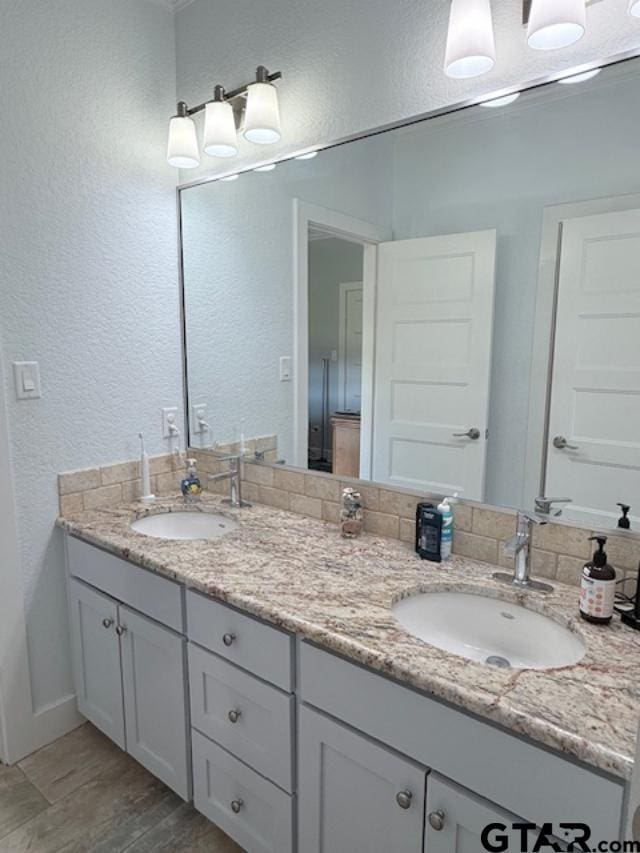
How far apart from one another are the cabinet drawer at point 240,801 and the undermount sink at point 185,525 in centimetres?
66

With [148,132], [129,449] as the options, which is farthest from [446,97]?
[129,449]

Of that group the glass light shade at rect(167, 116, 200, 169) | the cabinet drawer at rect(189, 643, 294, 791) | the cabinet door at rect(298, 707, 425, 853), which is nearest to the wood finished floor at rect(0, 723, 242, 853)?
the cabinet drawer at rect(189, 643, 294, 791)

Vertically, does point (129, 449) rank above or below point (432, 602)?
above

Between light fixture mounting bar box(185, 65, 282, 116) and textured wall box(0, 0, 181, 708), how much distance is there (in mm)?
174

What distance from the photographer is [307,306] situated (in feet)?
5.95

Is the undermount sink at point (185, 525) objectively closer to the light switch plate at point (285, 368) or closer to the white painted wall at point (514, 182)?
the light switch plate at point (285, 368)

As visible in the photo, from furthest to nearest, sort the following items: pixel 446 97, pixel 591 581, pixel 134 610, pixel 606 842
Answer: pixel 134 610 < pixel 446 97 < pixel 591 581 < pixel 606 842

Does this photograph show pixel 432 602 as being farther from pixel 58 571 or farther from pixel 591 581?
pixel 58 571

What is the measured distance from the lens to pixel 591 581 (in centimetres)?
104

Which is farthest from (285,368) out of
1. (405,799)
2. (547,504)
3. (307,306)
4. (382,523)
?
(405,799)

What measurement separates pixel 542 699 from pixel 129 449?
1630mm

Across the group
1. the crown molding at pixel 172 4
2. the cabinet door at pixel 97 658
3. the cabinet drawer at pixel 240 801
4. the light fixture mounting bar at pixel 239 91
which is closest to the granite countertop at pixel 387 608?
the cabinet door at pixel 97 658

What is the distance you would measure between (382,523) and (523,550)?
0.47m

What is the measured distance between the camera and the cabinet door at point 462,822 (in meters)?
0.85
